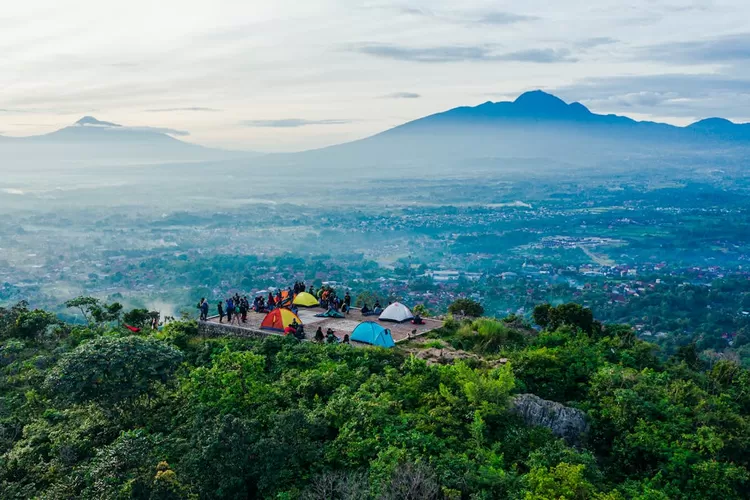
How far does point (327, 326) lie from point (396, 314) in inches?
79.6

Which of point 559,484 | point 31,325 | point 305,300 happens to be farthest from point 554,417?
point 31,325

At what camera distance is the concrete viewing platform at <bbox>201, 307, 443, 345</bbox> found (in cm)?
1603

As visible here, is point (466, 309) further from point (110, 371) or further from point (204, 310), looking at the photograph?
point (110, 371)

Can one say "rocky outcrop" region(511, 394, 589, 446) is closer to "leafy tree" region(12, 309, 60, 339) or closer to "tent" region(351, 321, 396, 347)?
"tent" region(351, 321, 396, 347)

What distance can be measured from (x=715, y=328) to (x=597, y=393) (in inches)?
1254

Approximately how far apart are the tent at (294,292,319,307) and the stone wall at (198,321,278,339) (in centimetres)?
295

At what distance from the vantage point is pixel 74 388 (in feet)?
35.3

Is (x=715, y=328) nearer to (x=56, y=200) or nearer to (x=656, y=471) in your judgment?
(x=656, y=471)

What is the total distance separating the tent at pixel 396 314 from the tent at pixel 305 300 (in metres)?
2.72

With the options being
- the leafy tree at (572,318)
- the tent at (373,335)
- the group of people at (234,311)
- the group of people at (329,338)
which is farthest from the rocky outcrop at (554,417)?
the group of people at (234,311)

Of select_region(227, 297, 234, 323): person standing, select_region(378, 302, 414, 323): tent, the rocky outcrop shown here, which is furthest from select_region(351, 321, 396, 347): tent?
the rocky outcrop

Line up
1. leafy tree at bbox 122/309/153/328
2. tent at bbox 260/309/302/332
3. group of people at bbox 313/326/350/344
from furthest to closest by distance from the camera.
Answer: leafy tree at bbox 122/309/153/328 → tent at bbox 260/309/302/332 → group of people at bbox 313/326/350/344

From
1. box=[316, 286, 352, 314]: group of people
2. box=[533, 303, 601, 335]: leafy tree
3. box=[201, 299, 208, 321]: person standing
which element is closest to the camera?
box=[201, 299, 208, 321]: person standing

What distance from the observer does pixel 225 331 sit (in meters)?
16.4
